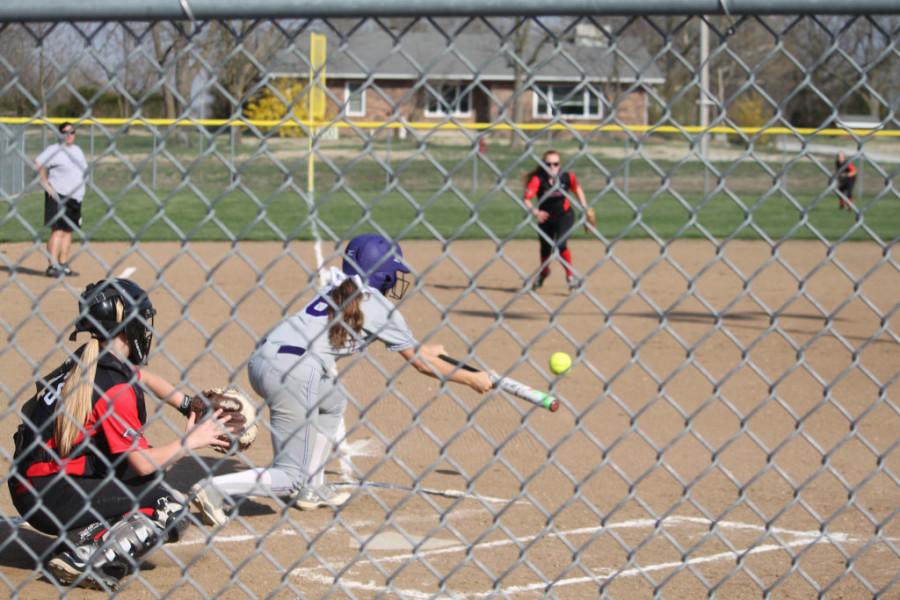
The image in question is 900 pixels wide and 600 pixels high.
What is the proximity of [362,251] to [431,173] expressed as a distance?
22.7 m

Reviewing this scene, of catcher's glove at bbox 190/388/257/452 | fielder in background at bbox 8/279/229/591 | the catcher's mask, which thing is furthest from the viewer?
catcher's glove at bbox 190/388/257/452

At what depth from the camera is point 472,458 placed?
7.06 meters

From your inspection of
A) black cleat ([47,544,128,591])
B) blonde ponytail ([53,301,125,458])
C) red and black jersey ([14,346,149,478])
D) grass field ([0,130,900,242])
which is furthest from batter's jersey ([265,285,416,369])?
grass field ([0,130,900,242])

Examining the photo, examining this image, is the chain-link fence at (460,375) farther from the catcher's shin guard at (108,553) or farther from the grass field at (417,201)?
the grass field at (417,201)

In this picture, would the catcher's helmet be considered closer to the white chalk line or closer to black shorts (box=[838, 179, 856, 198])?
the white chalk line

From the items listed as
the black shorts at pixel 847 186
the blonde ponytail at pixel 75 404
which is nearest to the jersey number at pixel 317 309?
the blonde ponytail at pixel 75 404

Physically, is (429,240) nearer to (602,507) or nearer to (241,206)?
(241,206)

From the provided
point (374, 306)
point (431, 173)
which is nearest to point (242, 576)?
point (374, 306)

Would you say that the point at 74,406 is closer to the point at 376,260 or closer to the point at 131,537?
the point at 131,537

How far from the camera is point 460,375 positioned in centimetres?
507

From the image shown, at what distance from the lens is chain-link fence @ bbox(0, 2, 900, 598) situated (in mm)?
2924

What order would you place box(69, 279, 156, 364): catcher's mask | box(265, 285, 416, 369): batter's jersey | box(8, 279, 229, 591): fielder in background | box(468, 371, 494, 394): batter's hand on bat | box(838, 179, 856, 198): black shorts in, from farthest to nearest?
box(838, 179, 856, 198): black shorts, box(265, 285, 416, 369): batter's jersey, box(468, 371, 494, 394): batter's hand on bat, box(8, 279, 229, 591): fielder in background, box(69, 279, 156, 364): catcher's mask

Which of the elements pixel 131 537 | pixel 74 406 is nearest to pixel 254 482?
pixel 131 537

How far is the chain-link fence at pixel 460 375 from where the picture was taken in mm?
2924
